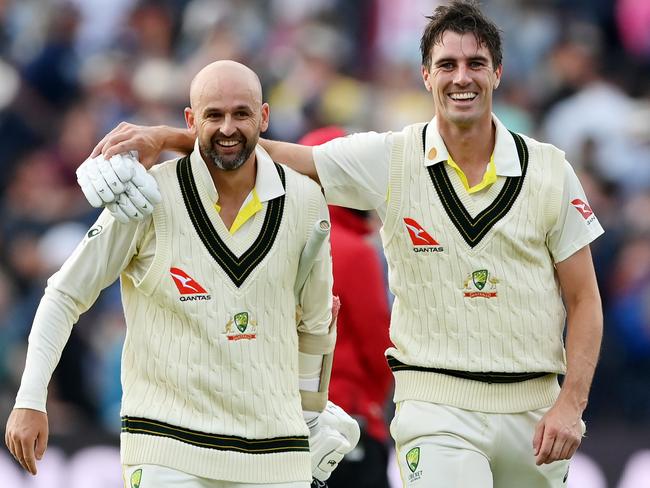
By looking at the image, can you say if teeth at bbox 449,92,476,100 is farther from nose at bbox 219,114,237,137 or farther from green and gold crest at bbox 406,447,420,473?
green and gold crest at bbox 406,447,420,473

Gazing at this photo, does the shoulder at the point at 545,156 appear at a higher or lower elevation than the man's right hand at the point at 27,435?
higher

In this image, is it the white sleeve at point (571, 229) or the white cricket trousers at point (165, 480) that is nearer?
the white cricket trousers at point (165, 480)

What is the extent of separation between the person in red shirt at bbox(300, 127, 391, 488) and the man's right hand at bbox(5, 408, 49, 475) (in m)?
2.05

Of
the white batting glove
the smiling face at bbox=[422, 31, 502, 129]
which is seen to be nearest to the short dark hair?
the smiling face at bbox=[422, 31, 502, 129]

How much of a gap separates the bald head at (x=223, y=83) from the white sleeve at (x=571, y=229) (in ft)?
4.02

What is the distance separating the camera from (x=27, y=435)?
5.33 meters

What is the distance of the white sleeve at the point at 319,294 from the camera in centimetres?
581

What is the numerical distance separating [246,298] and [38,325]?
739 mm

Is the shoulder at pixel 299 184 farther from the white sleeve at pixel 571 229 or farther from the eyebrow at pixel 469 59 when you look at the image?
the white sleeve at pixel 571 229

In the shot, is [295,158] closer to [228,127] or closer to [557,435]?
[228,127]

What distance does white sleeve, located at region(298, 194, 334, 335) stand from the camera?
229 inches

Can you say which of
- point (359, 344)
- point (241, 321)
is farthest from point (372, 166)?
point (359, 344)

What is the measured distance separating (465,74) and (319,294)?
3.23ft

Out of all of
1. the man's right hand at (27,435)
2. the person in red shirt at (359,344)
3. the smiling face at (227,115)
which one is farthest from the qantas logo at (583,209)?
the man's right hand at (27,435)
